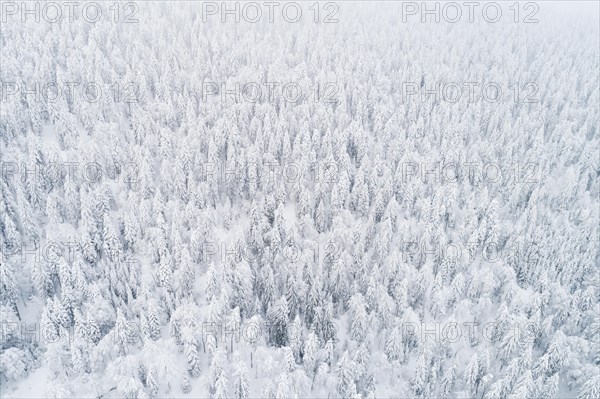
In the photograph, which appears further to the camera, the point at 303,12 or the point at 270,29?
the point at 303,12

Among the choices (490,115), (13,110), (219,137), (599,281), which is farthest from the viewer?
(490,115)

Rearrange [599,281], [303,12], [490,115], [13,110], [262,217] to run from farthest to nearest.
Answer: [303,12] → [490,115] → [13,110] → [262,217] → [599,281]

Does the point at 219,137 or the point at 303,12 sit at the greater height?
the point at 303,12

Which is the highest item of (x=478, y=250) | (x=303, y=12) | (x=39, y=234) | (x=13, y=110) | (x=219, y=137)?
(x=303, y=12)

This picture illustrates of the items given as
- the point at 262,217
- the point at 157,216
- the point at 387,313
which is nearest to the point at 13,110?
the point at 157,216

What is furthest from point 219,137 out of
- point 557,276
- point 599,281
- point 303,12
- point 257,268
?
point 303,12

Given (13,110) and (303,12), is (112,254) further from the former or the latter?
(303,12)

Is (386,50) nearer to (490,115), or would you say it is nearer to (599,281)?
(490,115)
